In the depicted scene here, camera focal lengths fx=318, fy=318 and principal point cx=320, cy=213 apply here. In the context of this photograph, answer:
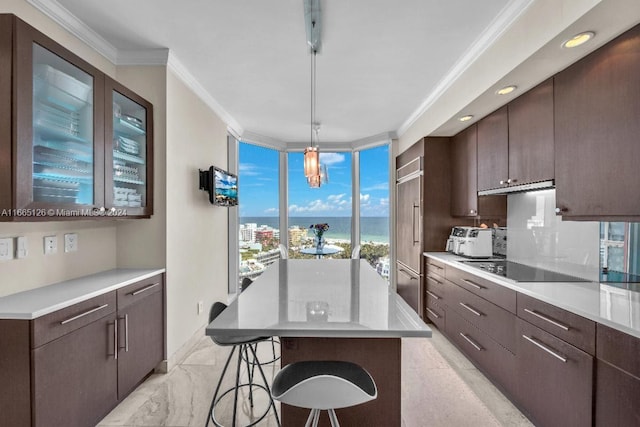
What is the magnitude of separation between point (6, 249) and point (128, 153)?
985 mm

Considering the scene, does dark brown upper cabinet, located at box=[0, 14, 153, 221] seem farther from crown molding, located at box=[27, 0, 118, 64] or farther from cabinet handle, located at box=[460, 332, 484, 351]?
cabinet handle, located at box=[460, 332, 484, 351]

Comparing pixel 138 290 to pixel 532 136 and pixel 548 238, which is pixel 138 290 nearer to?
pixel 532 136

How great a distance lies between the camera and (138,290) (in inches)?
90.6

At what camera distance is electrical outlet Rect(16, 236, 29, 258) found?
1832mm

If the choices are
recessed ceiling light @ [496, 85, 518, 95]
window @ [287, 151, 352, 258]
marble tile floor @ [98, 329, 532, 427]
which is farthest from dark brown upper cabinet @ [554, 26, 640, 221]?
window @ [287, 151, 352, 258]

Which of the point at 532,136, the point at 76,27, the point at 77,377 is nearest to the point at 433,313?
the point at 532,136

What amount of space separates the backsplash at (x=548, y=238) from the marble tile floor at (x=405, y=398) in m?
1.09

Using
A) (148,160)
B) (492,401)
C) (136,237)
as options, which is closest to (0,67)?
(148,160)

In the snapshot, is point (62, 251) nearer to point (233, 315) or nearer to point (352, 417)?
point (233, 315)

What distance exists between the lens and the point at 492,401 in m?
2.26

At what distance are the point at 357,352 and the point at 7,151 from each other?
6.36 ft

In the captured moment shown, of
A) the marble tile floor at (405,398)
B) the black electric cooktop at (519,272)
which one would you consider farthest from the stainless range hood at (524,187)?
the marble tile floor at (405,398)

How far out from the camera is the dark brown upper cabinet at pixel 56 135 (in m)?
1.54

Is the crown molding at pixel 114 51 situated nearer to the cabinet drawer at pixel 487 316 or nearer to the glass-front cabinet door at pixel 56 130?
the glass-front cabinet door at pixel 56 130
